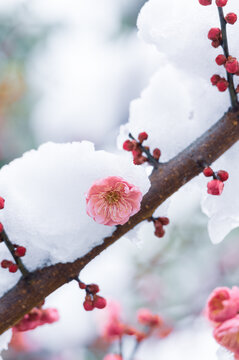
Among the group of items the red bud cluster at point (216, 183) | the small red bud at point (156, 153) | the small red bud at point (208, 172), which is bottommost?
the red bud cluster at point (216, 183)

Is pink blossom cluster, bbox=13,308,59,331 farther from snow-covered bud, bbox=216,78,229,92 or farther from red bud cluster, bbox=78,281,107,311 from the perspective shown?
snow-covered bud, bbox=216,78,229,92

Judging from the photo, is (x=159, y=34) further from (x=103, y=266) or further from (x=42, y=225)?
(x=103, y=266)

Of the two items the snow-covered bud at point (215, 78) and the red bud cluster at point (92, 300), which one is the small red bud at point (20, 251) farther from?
the snow-covered bud at point (215, 78)

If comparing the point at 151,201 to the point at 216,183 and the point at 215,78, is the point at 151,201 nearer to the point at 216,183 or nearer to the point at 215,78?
the point at 216,183

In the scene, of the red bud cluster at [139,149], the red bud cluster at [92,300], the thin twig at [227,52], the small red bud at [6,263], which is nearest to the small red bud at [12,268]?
the small red bud at [6,263]

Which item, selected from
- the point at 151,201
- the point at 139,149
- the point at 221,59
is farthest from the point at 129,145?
the point at 221,59

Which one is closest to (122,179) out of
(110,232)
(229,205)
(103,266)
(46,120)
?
(110,232)

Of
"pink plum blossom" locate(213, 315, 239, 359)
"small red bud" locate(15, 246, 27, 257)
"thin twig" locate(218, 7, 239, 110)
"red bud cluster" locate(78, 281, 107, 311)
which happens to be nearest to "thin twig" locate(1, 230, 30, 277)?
"small red bud" locate(15, 246, 27, 257)
